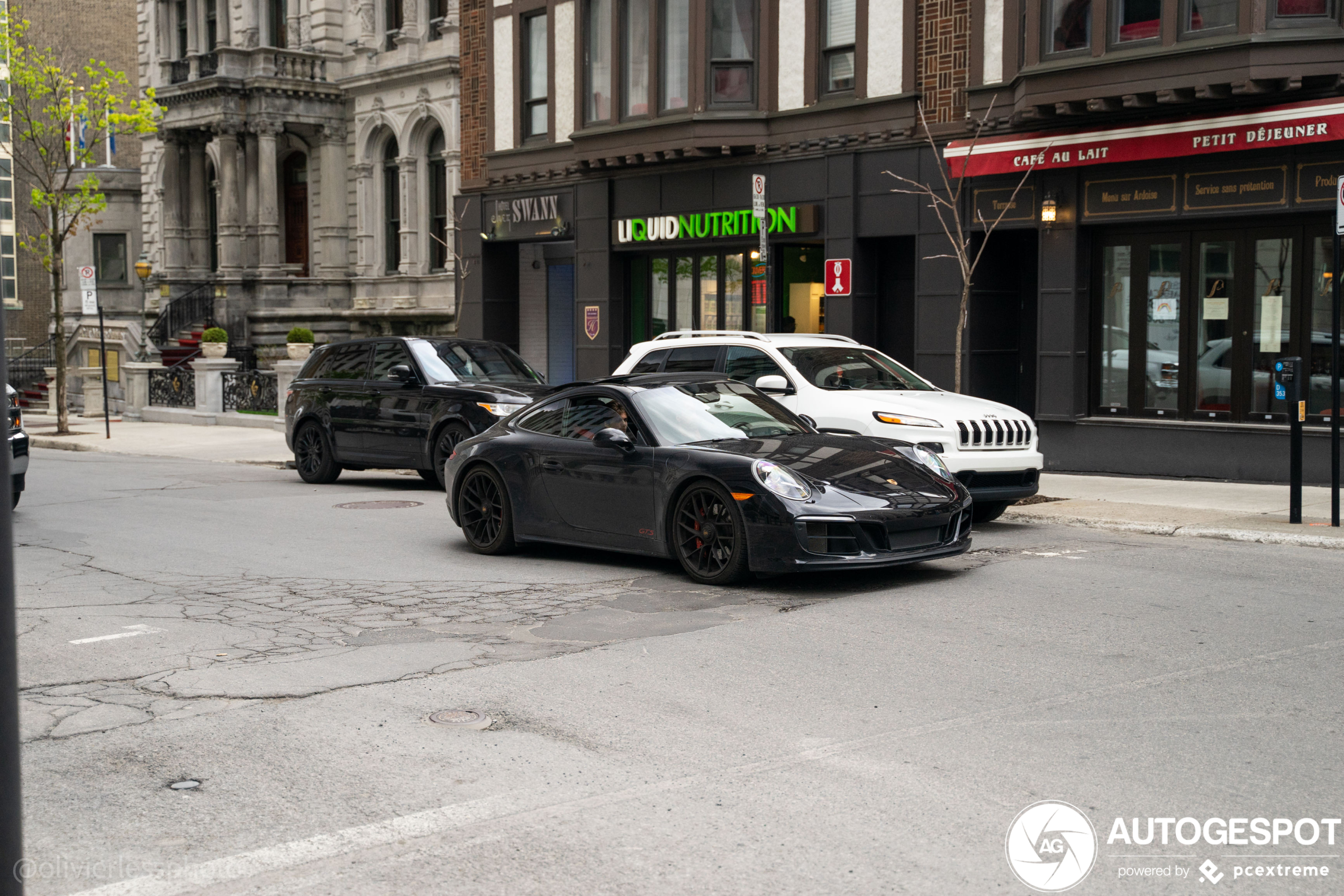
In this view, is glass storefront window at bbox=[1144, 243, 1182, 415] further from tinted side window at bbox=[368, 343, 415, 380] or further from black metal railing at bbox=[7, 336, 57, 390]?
black metal railing at bbox=[7, 336, 57, 390]

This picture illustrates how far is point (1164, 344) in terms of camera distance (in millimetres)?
16734

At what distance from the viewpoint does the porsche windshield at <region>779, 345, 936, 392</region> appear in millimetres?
13375

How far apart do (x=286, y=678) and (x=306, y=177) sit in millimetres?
33575

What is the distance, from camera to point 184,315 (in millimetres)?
37469

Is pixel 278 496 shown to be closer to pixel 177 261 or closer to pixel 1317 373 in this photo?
pixel 1317 373

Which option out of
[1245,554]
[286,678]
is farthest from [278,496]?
[1245,554]

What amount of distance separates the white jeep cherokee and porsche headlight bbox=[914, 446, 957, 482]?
1036 mm

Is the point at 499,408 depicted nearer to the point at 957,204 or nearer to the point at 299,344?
the point at 957,204

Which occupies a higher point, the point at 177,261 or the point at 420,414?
the point at 177,261

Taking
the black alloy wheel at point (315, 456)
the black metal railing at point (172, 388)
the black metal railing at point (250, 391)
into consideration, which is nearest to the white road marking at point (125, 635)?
the black alloy wheel at point (315, 456)

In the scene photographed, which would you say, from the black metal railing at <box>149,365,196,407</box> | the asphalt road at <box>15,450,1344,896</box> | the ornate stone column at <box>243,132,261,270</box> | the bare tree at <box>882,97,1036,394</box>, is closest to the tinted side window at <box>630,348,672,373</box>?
the asphalt road at <box>15,450,1344,896</box>

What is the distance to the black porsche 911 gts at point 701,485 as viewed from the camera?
8836mm

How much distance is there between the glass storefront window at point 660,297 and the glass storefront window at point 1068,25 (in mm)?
8040
